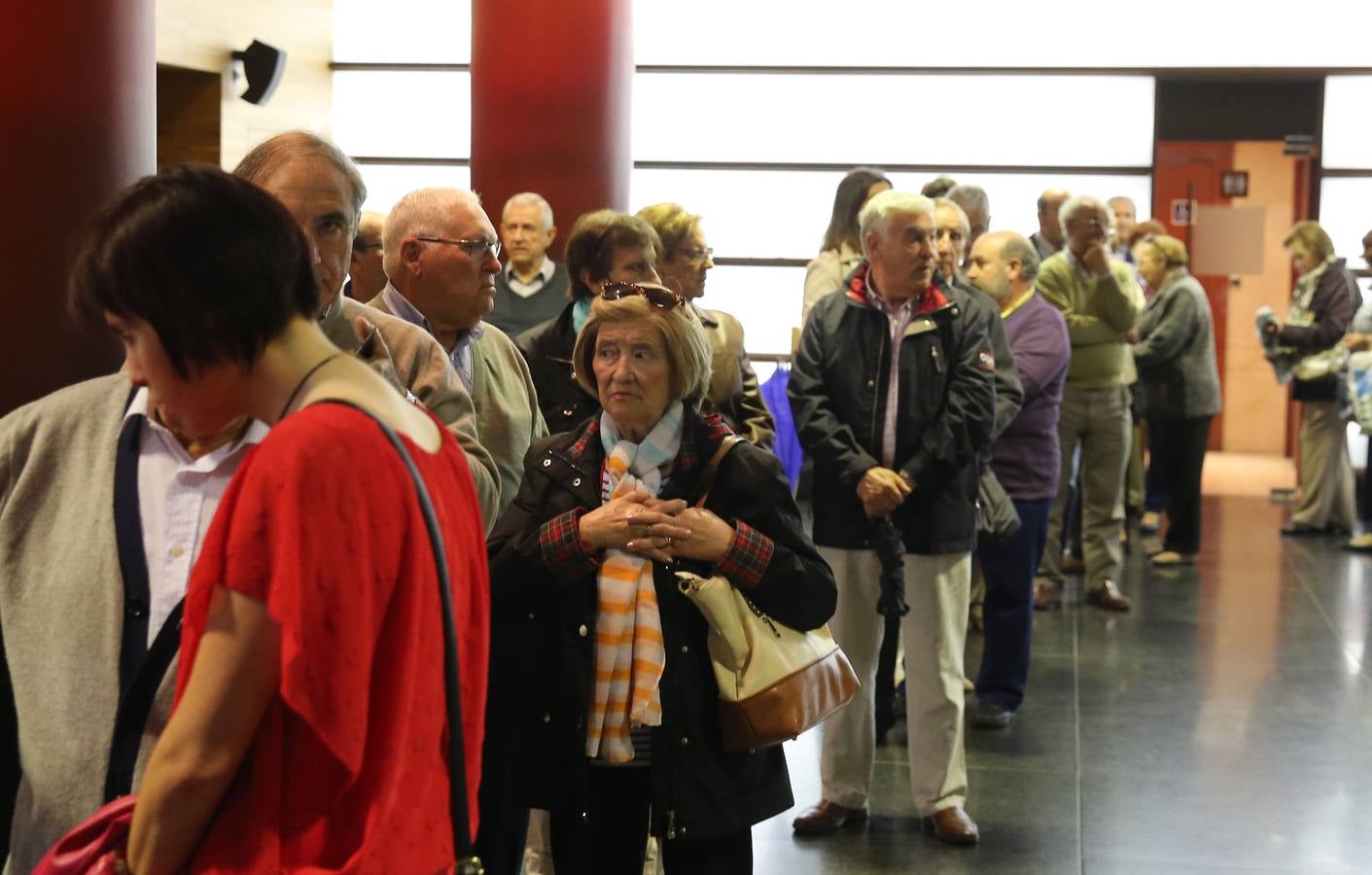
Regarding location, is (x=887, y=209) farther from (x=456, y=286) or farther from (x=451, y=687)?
(x=451, y=687)

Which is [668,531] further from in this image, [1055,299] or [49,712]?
[1055,299]

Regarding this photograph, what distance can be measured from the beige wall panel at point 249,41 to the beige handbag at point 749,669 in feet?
24.3

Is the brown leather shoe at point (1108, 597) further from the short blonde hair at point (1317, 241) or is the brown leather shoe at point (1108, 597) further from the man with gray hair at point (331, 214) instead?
the man with gray hair at point (331, 214)

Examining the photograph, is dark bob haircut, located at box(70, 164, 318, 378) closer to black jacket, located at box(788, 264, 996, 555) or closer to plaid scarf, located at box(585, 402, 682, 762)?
plaid scarf, located at box(585, 402, 682, 762)

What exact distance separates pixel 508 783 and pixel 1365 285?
9872 mm

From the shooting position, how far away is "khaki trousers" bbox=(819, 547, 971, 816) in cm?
450

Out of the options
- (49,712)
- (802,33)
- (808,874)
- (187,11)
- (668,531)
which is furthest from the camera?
(802,33)

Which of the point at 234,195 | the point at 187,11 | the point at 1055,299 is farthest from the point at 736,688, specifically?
the point at 187,11

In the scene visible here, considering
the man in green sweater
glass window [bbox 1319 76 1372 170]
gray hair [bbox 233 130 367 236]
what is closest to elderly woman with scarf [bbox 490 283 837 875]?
gray hair [bbox 233 130 367 236]

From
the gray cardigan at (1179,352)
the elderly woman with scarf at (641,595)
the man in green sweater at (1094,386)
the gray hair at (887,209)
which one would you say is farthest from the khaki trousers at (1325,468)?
the elderly woman with scarf at (641,595)

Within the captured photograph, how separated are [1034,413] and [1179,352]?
3306 mm

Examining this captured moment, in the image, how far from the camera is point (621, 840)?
9.99 feet

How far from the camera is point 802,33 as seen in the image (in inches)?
448

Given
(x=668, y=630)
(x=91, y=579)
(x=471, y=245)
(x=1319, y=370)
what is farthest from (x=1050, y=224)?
(x=91, y=579)
